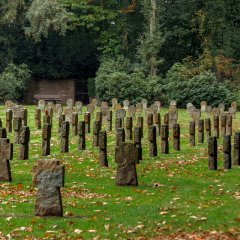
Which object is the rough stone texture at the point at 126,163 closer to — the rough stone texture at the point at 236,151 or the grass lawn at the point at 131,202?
the grass lawn at the point at 131,202

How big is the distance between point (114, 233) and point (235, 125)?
954 inches

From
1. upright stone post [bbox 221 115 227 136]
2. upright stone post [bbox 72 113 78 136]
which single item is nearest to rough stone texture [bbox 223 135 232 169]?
upright stone post [bbox 221 115 227 136]

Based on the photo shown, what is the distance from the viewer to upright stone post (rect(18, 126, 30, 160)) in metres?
22.2

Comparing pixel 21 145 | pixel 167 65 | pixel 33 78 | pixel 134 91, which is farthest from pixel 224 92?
pixel 21 145

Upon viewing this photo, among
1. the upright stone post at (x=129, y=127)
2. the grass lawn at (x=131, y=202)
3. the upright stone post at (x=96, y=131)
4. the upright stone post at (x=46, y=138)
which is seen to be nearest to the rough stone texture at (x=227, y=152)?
the grass lawn at (x=131, y=202)

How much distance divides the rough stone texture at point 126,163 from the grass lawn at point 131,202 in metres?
0.28

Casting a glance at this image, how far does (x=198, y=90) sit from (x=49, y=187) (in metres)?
40.2

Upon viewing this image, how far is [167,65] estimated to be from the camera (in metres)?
63.3

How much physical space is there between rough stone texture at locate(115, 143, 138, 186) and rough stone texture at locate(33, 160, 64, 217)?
3004 mm

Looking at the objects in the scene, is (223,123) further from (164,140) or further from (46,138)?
(46,138)

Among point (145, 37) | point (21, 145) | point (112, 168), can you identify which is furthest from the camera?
point (145, 37)

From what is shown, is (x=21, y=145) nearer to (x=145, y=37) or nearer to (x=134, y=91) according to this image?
(x=134, y=91)

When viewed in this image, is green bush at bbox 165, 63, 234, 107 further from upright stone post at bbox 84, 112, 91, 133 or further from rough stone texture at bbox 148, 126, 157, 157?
rough stone texture at bbox 148, 126, 157, 157

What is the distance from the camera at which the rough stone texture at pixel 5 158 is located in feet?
57.6
